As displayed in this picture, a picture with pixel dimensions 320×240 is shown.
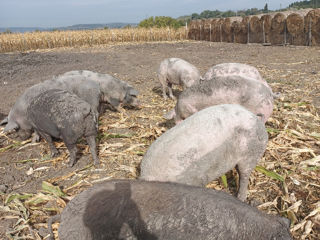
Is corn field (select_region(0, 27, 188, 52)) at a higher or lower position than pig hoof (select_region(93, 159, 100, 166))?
higher

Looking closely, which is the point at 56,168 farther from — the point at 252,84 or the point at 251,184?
the point at 252,84

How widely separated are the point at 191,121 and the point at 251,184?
148 centimetres

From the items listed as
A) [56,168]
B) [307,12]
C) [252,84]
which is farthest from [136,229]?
[307,12]

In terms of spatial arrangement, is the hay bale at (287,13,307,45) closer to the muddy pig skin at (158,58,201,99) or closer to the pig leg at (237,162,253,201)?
the muddy pig skin at (158,58,201,99)

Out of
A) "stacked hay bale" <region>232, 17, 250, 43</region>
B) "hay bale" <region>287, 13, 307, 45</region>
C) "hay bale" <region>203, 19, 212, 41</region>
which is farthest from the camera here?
"hay bale" <region>203, 19, 212, 41</region>

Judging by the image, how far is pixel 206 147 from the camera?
2.88 meters

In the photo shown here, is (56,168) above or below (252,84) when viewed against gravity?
below

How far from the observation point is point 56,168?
454 cm

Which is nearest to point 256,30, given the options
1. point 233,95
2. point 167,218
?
point 233,95

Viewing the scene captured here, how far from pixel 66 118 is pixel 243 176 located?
292 cm

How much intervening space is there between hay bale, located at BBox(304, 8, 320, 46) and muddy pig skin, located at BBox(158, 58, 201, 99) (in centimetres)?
1309

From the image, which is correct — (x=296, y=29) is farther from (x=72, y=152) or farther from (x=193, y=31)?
(x=72, y=152)

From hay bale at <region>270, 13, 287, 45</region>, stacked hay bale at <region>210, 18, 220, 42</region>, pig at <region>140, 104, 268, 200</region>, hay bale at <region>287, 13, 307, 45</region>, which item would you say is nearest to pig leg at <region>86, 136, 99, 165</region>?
pig at <region>140, 104, 268, 200</region>

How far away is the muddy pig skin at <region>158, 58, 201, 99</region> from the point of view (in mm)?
7066
